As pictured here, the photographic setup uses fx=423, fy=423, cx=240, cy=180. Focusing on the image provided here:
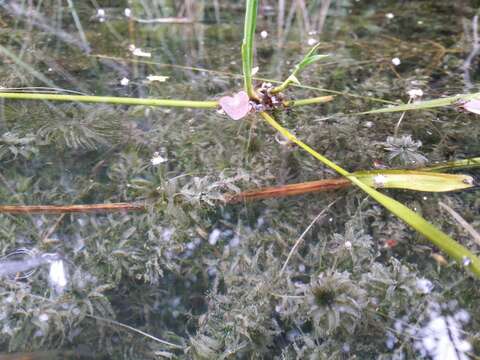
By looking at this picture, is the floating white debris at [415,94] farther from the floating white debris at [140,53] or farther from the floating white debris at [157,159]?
the floating white debris at [140,53]

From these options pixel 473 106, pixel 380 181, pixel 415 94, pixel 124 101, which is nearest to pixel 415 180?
pixel 380 181

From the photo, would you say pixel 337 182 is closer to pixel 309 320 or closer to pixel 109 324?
pixel 309 320

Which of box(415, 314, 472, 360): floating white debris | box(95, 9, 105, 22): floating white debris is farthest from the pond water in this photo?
box(95, 9, 105, 22): floating white debris

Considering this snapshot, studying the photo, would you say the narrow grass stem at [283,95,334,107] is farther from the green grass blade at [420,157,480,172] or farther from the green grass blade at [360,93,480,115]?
the green grass blade at [420,157,480,172]

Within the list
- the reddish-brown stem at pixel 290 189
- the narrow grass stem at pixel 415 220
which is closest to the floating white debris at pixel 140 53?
the narrow grass stem at pixel 415 220

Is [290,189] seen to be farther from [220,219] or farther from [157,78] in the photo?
[157,78]

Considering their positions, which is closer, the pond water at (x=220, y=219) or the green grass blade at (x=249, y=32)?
the pond water at (x=220, y=219)
